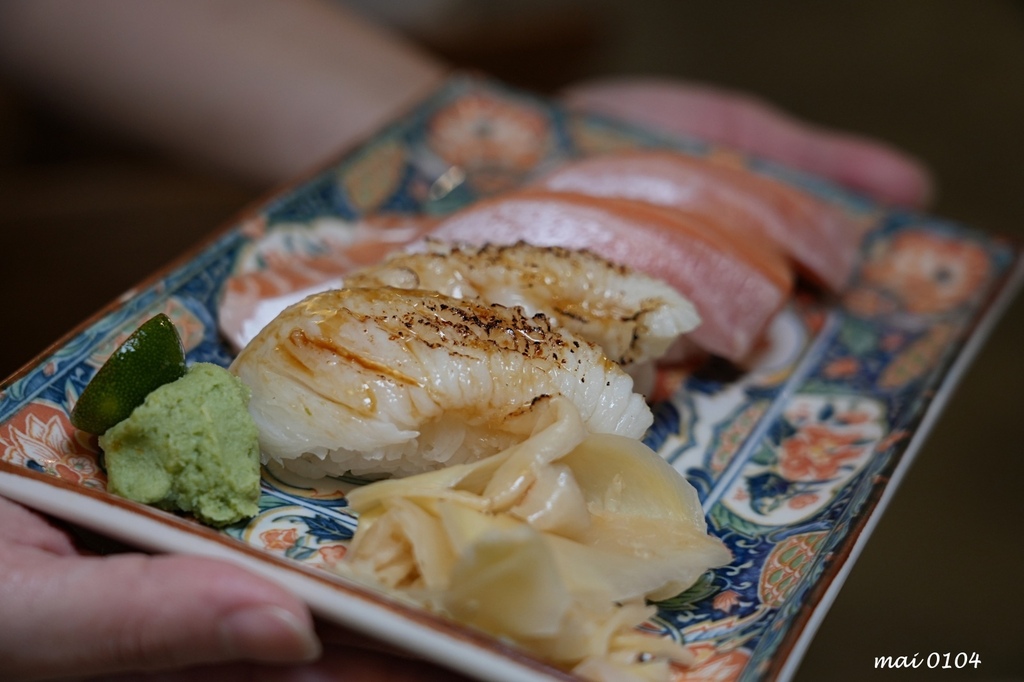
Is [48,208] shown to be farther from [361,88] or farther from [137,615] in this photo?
[137,615]

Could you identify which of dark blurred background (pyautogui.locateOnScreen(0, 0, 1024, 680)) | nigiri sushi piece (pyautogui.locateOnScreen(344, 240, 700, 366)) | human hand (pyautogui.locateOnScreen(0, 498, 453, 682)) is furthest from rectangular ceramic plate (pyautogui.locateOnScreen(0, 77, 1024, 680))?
dark blurred background (pyautogui.locateOnScreen(0, 0, 1024, 680))

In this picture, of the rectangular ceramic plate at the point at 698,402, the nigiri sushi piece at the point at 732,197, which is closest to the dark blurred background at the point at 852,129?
the rectangular ceramic plate at the point at 698,402

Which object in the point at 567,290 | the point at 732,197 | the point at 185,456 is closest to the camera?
the point at 185,456

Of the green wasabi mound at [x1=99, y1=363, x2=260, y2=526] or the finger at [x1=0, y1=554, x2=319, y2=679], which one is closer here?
the finger at [x1=0, y1=554, x2=319, y2=679]

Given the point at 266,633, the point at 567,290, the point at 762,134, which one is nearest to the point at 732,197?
the point at 567,290

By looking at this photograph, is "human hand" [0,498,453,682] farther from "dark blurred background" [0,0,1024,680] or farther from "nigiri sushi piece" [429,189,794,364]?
"dark blurred background" [0,0,1024,680]

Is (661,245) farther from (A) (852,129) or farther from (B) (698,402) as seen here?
(A) (852,129)
